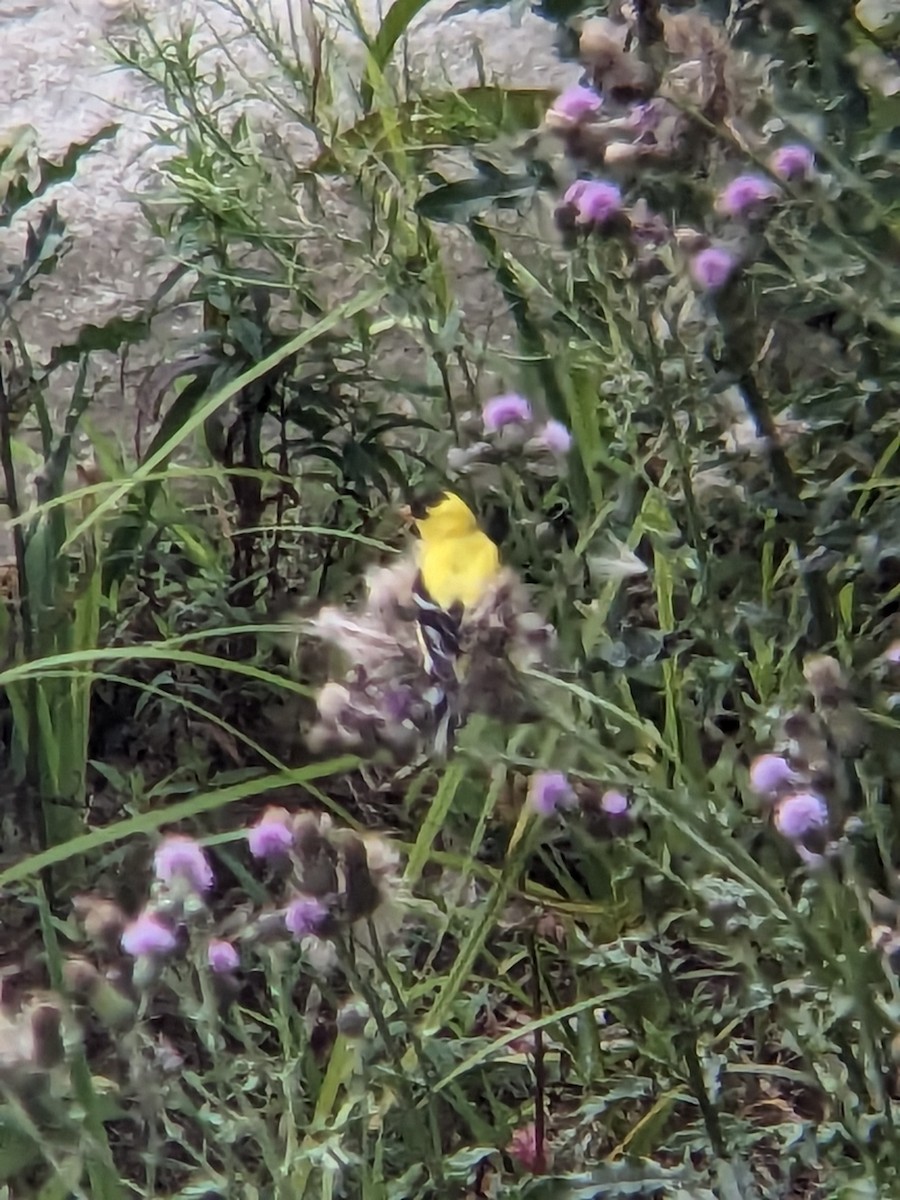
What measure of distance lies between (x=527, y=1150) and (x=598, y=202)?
519mm

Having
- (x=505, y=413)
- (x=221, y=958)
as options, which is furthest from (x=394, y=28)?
(x=221, y=958)

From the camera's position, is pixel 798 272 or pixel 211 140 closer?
pixel 798 272

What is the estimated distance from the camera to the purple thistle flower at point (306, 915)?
547 mm

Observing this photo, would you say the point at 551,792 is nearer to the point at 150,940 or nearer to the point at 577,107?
the point at 150,940

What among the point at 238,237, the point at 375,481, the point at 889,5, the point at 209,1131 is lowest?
the point at 209,1131

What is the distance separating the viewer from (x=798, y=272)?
2.21 ft

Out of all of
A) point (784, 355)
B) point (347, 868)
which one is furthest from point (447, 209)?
point (784, 355)

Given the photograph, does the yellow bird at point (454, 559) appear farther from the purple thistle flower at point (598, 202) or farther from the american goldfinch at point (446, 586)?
the purple thistle flower at point (598, 202)

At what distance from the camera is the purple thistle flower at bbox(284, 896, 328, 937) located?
0.55 m

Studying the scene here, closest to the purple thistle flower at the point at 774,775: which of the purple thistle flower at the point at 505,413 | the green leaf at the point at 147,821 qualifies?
the purple thistle flower at the point at 505,413

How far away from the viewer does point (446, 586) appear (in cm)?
52

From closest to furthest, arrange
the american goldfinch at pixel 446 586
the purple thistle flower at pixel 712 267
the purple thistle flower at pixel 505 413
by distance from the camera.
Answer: the american goldfinch at pixel 446 586 < the purple thistle flower at pixel 712 267 < the purple thistle flower at pixel 505 413

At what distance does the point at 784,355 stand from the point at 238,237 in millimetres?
473

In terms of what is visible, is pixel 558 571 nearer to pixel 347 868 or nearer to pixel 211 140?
pixel 347 868
